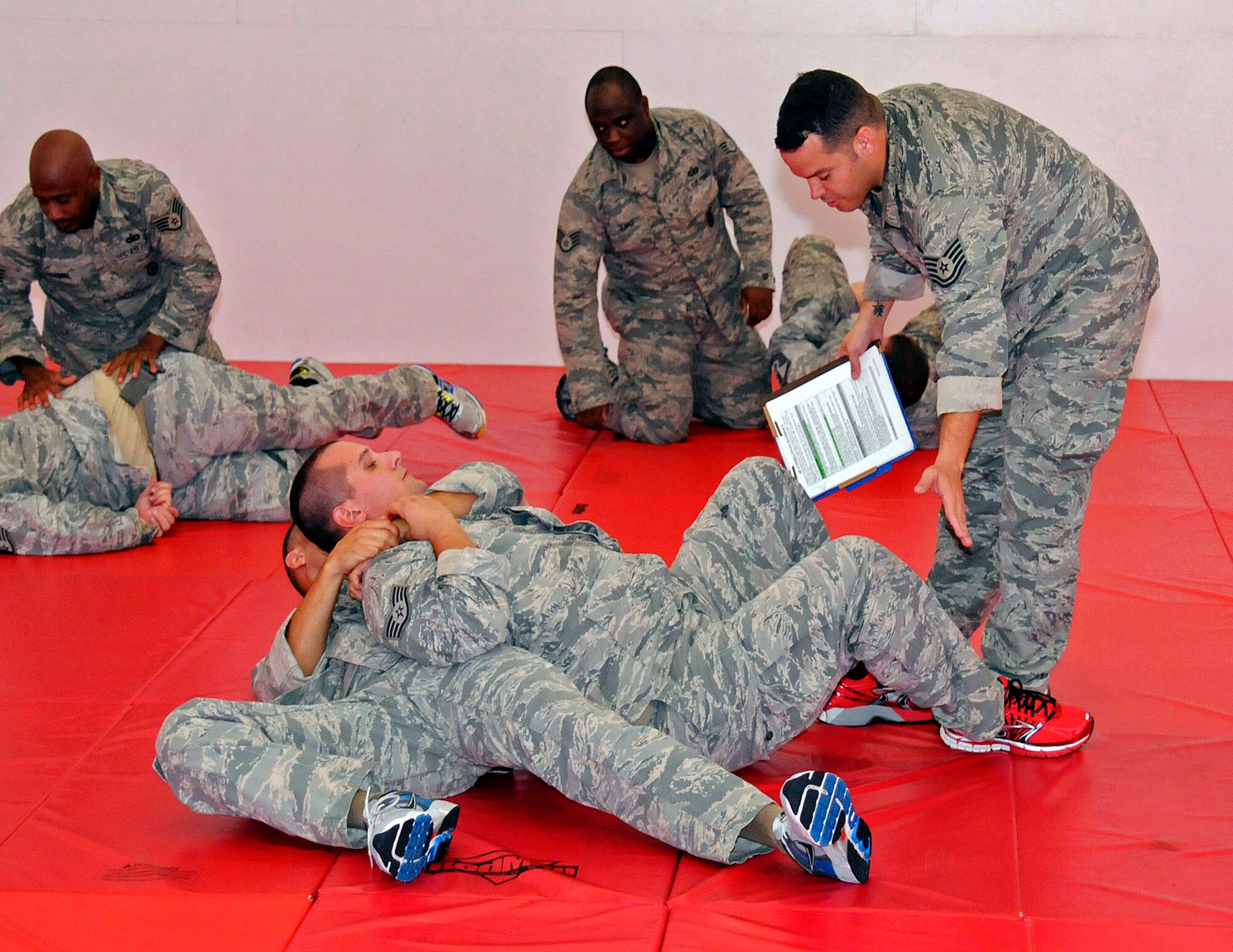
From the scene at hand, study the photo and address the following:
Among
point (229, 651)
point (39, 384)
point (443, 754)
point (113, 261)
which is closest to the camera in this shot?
point (443, 754)

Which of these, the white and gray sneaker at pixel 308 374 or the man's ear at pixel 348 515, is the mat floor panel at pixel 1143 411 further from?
the man's ear at pixel 348 515

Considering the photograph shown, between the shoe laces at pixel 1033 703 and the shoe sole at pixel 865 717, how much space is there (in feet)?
0.65

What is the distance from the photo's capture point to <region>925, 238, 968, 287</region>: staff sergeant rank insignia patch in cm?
236

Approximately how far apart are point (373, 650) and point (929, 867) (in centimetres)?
116

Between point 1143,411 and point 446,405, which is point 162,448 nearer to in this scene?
point 446,405

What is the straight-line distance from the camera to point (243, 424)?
14.0 feet

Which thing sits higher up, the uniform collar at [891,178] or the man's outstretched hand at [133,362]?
the uniform collar at [891,178]

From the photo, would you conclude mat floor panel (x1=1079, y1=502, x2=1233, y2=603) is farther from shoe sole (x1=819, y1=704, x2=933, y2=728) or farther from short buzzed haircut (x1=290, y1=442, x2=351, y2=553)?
short buzzed haircut (x1=290, y1=442, x2=351, y2=553)

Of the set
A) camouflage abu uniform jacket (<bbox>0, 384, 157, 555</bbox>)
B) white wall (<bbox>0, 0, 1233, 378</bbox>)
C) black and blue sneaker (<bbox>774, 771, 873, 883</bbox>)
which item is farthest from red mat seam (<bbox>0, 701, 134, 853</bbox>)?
white wall (<bbox>0, 0, 1233, 378</bbox>)

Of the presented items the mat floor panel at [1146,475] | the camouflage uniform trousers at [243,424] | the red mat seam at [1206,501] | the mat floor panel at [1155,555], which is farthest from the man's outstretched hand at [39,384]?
the red mat seam at [1206,501]

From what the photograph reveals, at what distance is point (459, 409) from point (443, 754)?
7.82ft

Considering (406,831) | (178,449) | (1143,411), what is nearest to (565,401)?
(178,449)

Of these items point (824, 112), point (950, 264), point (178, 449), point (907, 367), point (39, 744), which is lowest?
point (39, 744)

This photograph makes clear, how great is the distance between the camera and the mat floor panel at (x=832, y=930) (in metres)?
2.01
